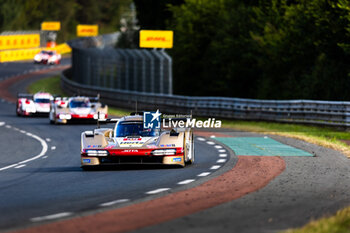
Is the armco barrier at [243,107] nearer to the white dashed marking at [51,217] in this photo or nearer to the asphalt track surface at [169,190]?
the asphalt track surface at [169,190]

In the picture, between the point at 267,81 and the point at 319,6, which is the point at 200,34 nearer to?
the point at 267,81

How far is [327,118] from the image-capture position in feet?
108

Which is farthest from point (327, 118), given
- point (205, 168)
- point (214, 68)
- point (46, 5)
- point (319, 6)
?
point (46, 5)

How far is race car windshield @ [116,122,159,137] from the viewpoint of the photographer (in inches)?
760

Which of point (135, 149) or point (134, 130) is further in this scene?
point (134, 130)

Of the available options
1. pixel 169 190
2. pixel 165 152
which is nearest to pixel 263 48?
pixel 165 152

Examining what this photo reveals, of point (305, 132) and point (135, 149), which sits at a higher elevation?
point (135, 149)

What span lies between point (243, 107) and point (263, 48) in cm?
1099

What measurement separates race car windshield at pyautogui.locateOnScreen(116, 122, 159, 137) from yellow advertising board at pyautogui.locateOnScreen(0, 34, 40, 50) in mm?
81540

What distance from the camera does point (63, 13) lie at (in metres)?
148

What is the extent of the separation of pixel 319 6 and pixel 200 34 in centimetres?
1716

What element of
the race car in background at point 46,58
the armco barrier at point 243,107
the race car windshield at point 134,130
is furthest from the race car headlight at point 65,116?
the race car in background at point 46,58

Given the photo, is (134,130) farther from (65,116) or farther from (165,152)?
(65,116)

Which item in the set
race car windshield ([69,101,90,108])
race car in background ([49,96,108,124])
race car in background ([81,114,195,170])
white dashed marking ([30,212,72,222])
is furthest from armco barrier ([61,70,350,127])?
white dashed marking ([30,212,72,222])
